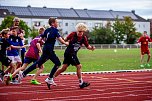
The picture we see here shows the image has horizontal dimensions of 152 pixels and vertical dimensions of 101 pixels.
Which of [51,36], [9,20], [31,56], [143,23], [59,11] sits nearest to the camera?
[51,36]

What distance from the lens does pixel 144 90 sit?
372 inches

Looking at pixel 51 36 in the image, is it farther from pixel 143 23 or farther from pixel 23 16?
pixel 143 23

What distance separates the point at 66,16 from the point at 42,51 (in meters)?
83.7

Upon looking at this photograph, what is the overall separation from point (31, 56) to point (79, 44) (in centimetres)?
160

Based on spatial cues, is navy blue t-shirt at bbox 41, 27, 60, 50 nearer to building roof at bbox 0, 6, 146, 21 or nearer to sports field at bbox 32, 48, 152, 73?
sports field at bbox 32, 48, 152, 73

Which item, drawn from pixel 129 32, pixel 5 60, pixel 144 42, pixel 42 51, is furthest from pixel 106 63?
pixel 129 32

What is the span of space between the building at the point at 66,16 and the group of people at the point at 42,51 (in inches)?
→ 2596

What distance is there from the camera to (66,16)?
9338 centimetres

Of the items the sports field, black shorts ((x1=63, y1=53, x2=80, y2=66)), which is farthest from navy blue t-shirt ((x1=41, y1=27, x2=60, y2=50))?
the sports field

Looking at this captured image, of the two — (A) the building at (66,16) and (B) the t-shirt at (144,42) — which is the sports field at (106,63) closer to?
(B) the t-shirt at (144,42)

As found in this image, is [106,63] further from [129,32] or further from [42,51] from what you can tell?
[129,32]

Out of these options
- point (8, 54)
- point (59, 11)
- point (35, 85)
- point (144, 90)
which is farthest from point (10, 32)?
point (59, 11)

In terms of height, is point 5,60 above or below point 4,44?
below

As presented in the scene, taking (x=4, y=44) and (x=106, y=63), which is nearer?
(x=4, y=44)
